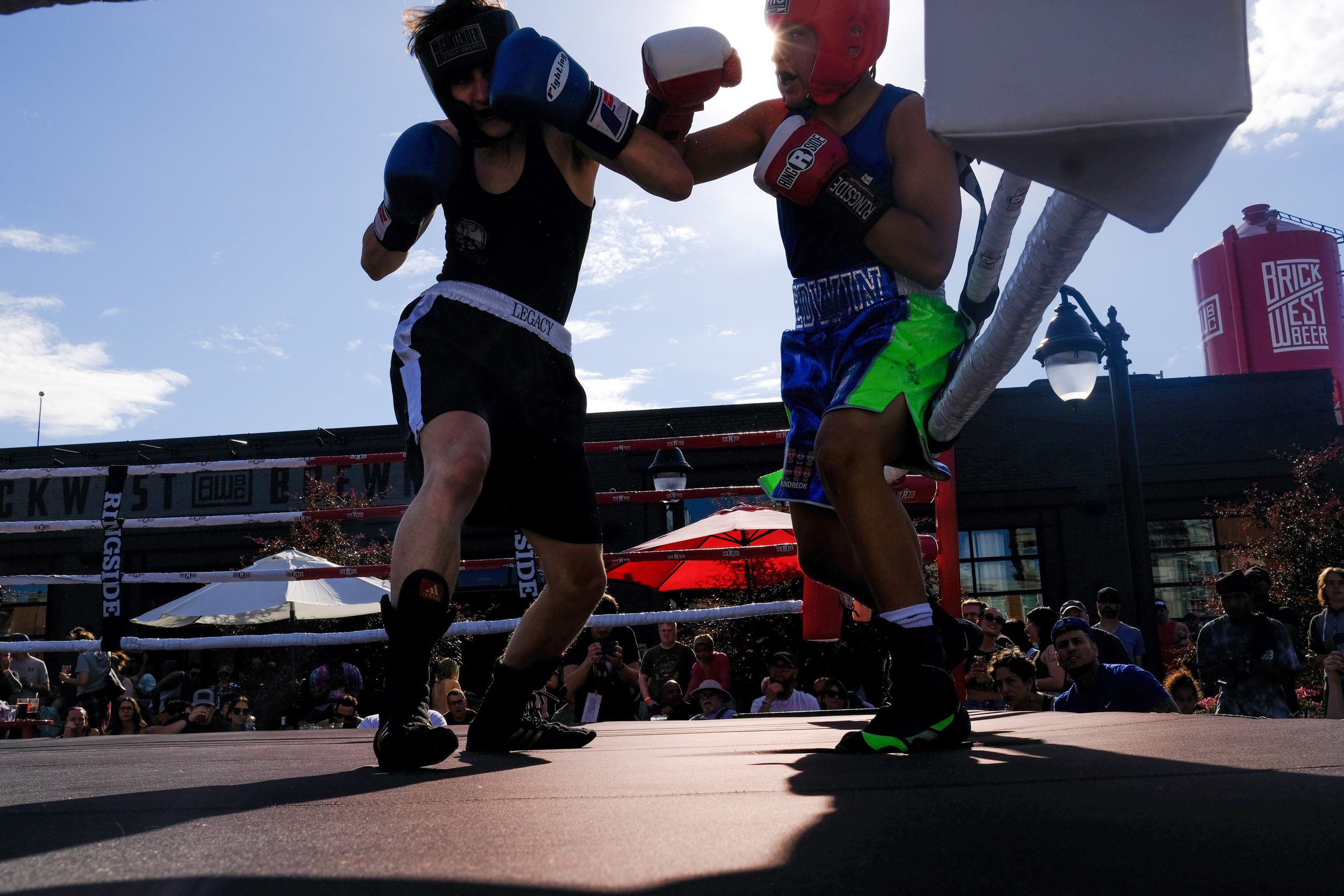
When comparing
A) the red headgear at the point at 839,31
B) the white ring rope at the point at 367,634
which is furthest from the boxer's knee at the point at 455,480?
the white ring rope at the point at 367,634

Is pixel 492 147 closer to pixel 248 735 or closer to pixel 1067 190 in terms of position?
pixel 1067 190

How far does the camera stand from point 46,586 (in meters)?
14.3

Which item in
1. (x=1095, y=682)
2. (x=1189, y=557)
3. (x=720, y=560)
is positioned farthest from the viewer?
(x=1189, y=557)

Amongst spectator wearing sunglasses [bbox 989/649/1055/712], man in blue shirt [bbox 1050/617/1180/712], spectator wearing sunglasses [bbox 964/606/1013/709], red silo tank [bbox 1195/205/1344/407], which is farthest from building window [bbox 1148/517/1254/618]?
red silo tank [bbox 1195/205/1344/407]

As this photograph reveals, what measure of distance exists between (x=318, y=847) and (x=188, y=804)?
38 centimetres

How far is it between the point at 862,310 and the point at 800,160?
0.31 meters

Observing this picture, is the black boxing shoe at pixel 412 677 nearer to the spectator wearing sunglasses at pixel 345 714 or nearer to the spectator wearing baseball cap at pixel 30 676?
the spectator wearing sunglasses at pixel 345 714

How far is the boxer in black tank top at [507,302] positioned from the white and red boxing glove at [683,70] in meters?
0.15

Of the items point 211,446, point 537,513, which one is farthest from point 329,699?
point 211,446

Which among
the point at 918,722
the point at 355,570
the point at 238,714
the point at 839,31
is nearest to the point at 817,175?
the point at 839,31

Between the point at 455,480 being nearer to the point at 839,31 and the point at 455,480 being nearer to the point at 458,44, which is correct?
the point at 458,44

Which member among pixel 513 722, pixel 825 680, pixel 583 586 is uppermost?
pixel 583 586

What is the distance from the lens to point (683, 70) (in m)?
1.90

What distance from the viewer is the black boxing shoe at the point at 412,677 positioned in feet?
4.81
